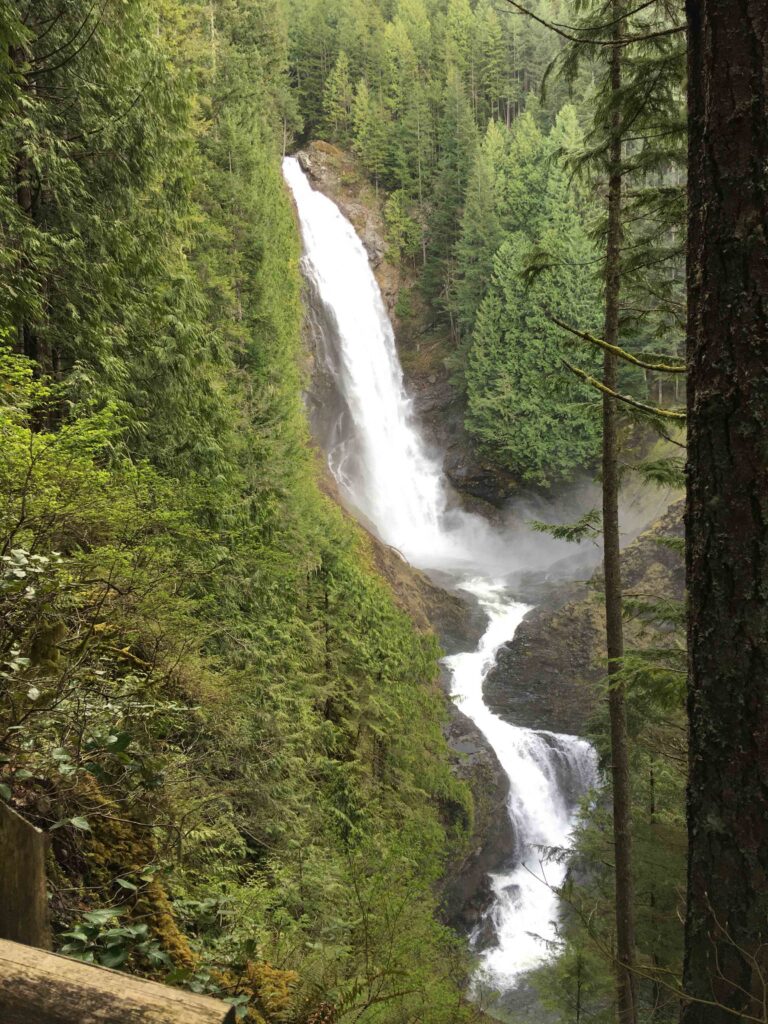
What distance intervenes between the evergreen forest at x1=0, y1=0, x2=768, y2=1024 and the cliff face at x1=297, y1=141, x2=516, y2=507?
11368mm

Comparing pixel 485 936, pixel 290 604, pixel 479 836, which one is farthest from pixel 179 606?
pixel 485 936

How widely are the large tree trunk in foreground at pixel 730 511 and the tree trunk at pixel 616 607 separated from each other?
394 cm

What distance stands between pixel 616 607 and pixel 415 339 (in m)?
31.4

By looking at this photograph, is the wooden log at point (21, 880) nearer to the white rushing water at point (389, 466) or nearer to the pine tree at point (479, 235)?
the white rushing water at point (389, 466)

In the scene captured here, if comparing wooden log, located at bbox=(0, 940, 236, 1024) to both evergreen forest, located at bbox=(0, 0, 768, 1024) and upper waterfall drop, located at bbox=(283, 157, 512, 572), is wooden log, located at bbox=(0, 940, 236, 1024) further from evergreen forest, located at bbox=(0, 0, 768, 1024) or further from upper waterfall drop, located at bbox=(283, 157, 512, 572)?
upper waterfall drop, located at bbox=(283, 157, 512, 572)

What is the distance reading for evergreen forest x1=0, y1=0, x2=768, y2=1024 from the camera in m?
2.20

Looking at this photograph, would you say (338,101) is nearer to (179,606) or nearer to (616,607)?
(616,607)

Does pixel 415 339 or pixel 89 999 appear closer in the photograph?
pixel 89 999

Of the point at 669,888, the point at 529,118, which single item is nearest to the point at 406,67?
the point at 529,118

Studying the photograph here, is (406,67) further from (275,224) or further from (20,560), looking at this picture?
(20,560)

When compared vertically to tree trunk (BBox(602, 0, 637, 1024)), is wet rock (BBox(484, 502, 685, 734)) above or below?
below

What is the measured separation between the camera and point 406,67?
43156 mm

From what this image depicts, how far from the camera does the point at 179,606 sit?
17.0 ft

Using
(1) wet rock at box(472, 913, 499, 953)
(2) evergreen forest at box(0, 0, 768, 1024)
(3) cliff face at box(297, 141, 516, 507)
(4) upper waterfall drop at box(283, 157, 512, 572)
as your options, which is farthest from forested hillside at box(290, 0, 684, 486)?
(1) wet rock at box(472, 913, 499, 953)
